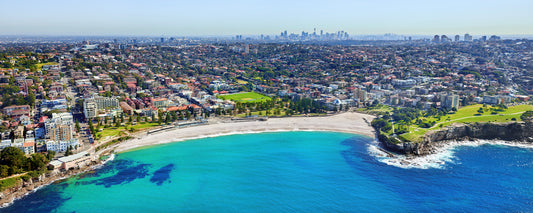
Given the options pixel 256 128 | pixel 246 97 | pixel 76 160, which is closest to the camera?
pixel 76 160

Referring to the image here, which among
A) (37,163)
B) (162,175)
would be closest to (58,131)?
(37,163)

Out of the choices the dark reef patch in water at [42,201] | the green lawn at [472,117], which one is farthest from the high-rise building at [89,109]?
the green lawn at [472,117]

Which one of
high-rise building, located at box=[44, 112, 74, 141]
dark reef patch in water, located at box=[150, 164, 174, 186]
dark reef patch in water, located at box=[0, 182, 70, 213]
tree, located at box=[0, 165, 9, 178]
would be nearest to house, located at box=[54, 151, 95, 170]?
dark reef patch in water, located at box=[0, 182, 70, 213]

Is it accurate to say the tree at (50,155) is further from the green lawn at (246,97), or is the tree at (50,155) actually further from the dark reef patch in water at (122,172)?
the green lawn at (246,97)

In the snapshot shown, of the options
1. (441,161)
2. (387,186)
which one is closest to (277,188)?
(387,186)

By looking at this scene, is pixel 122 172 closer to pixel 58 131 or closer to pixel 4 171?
pixel 4 171
